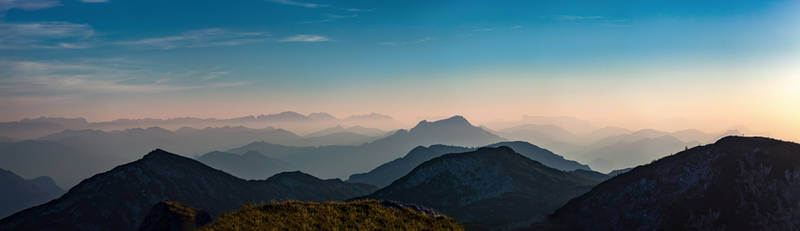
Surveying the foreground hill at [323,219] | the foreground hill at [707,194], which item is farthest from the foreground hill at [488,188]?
the foreground hill at [323,219]

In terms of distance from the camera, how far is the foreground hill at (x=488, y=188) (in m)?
150

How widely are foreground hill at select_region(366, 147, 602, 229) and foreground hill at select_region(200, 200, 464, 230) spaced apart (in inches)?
4328

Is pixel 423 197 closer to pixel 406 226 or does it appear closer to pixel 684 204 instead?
pixel 684 204

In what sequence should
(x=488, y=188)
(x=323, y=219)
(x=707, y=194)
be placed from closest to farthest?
(x=323, y=219) < (x=707, y=194) < (x=488, y=188)

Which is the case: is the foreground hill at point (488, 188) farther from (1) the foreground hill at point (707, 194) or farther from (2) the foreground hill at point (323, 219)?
(2) the foreground hill at point (323, 219)

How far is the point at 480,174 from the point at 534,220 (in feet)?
282

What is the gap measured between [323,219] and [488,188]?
6038 inches

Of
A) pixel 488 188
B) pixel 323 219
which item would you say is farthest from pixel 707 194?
pixel 488 188

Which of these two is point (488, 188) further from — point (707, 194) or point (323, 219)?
point (323, 219)

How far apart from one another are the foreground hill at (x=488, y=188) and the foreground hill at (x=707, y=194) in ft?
138

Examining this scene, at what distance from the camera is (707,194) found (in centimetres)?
8750

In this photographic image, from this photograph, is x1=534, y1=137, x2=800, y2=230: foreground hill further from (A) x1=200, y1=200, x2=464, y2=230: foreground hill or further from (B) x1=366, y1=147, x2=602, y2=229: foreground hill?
(A) x1=200, y1=200, x2=464, y2=230: foreground hill

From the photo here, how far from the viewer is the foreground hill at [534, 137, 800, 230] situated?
8012cm

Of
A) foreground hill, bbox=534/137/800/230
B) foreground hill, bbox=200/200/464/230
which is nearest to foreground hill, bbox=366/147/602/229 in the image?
foreground hill, bbox=534/137/800/230
